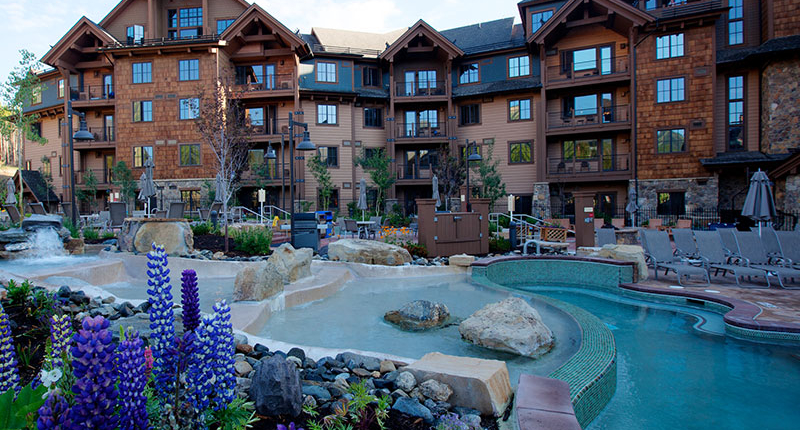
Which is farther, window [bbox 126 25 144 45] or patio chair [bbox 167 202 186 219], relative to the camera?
window [bbox 126 25 144 45]

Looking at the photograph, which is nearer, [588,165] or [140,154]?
[588,165]

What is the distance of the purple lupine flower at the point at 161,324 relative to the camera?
1547 millimetres

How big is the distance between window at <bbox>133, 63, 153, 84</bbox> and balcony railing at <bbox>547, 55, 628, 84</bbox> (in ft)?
75.9

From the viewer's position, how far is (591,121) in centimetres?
2447

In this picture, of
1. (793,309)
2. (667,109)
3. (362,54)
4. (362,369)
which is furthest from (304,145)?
(667,109)

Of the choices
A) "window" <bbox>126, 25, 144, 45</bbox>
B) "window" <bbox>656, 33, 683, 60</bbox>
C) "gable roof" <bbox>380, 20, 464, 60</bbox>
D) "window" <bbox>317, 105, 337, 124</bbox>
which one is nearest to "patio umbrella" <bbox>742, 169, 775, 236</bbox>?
"window" <bbox>656, 33, 683, 60</bbox>

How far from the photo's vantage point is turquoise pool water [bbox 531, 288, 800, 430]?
3680mm

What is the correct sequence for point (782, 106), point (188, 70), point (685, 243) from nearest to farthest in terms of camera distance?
point (685, 243), point (782, 106), point (188, 70)

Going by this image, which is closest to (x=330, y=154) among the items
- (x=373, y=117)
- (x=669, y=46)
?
(x=373, y=117)

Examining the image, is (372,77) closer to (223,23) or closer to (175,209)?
(223,23)

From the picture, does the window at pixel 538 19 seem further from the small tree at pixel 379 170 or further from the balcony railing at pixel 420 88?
the small tree at pixel 379 170

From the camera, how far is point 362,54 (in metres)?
27.7

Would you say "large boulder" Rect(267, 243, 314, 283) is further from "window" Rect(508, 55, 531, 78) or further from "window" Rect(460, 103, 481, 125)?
"window" Rect(508, 55, 531, 78)

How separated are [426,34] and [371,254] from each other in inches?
769
